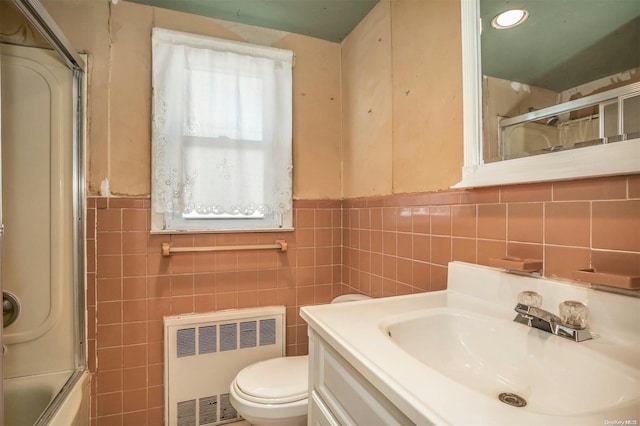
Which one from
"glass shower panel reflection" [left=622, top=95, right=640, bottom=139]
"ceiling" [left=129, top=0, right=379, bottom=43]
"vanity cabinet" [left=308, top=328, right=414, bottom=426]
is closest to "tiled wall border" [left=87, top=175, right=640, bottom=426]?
"glass shower panel reflection" [left=622, top=95, right=640, bottom=139]

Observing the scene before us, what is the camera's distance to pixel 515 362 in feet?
2.56

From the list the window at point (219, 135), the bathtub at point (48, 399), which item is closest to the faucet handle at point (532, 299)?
the window at point (219, 135)

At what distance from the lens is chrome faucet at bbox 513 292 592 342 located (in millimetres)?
709

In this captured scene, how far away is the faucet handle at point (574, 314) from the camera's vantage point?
2.37 ft

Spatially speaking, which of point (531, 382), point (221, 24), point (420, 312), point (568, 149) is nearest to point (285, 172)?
point (221, 24)

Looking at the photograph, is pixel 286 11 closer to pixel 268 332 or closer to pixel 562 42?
pixel 562 42

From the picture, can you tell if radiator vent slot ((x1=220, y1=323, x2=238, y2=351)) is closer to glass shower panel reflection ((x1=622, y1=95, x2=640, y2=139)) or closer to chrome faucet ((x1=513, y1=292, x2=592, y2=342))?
chrome faucet ((x1=513, y1=292, x2=592, y2=342))

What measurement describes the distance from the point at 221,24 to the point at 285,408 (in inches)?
76.7

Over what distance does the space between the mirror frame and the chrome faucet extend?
32 centimetres

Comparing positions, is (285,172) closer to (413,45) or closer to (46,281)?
(413,45)

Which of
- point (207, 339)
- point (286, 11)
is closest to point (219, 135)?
point (286, 11)

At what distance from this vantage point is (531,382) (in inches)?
28.7

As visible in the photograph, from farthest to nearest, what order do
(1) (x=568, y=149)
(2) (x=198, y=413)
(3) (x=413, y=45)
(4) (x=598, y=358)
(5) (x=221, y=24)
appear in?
(5) (x=221, y=24) < (2) (x=198, y=413) < (3) (x=413, y=45) < (1) (x=568, y=149) < (4) (x=598, y=358)

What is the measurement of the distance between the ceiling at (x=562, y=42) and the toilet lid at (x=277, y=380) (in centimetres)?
138
